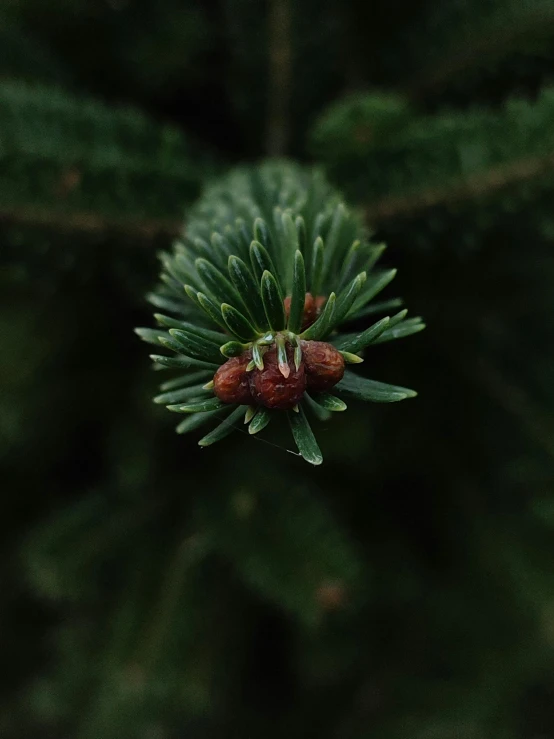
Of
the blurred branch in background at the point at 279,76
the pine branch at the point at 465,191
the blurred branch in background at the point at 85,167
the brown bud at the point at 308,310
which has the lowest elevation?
the brown bud at the point at 308,310

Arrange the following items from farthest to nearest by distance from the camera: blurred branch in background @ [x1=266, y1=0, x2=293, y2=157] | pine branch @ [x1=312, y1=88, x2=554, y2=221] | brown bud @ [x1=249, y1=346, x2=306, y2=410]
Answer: blurred branch in background @ [x1=266, y1=0, x2=293, y2=157] < pine branch @ [x1=312, y1=88, x2=554, y2=221] < brown bud @ [x1=249, y1=346, x2=306, y2=410]

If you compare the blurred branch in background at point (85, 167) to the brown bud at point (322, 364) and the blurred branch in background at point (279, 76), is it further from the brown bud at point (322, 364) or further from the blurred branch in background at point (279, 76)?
the brown bud at point (322, 364)

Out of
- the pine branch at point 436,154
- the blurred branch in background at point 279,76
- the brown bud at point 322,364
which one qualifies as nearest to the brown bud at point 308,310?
the brown bud at point 322,364

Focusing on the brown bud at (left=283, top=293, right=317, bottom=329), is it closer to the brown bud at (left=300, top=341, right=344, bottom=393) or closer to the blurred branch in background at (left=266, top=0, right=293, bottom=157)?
the brown bud at (left=300, top=341, right=344, bottom=393)

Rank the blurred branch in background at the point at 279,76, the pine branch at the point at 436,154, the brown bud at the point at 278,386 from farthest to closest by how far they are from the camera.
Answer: the blurred branch in background at the point at 279,76 < the pine branch at the point at 436,154 < the brown bud at the point at 278,386

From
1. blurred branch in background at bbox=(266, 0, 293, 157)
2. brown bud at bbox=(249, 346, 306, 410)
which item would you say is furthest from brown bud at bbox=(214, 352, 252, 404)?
blurred branch in background at bbox=(266, 0, 293, 157)

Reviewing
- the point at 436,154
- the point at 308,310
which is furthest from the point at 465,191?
the point at 308,310
